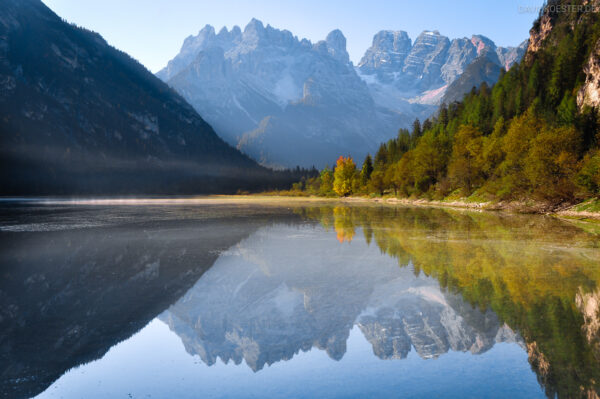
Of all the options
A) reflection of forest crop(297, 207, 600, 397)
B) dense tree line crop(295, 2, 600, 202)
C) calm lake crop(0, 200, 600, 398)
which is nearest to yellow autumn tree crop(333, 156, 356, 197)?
dense tree line crop(295, 2, 600, 202)

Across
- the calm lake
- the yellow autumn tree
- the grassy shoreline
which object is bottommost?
the calm lake

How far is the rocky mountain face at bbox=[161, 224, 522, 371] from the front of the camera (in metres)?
7.31

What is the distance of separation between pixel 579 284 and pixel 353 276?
6.86 metres

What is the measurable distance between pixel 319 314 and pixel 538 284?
7.12 meters

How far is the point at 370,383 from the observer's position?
230 inches

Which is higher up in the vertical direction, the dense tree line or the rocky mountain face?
the dense tree line

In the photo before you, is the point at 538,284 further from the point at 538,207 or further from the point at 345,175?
the point at 345,175

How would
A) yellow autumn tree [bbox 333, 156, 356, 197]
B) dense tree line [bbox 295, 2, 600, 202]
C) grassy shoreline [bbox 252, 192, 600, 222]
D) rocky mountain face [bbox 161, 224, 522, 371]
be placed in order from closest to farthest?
rocky mountain face [bbox 161, 224, 522, 371], grassy shoreline [bbox 252, 192, 600, 222], dense tree line [bbox 295, 2, 600, 202], yellow autumn tree [bbox 333, 156, 356, 197]

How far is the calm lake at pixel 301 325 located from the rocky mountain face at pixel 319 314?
0.05 m

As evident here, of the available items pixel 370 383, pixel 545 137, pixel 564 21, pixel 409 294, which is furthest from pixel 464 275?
pixel 564 21

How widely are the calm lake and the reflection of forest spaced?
46 millimetres

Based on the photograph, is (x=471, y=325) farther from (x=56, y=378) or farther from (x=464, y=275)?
(x=56, y=378)

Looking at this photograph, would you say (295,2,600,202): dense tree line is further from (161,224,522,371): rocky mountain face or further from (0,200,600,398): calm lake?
(161,224,522,371): rocky mountain face

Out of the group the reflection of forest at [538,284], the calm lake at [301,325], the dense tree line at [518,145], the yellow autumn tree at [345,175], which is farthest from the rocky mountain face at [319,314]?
the yellow autumn tree at [345,175]
